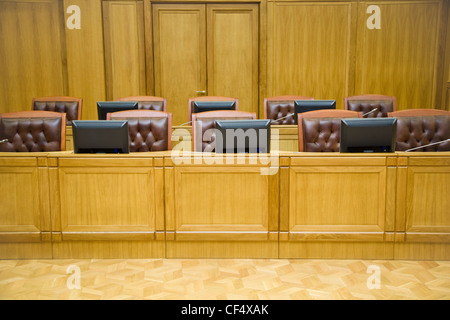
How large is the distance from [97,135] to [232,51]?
12.2 ft

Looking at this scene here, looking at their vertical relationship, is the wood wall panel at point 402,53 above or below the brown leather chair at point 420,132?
above

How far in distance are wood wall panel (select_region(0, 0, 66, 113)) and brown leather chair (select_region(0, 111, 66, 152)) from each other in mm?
2855

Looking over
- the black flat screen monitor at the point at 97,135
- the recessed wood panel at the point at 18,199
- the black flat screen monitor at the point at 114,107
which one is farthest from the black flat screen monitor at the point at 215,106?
the recessed wood panel at the point at 18,199

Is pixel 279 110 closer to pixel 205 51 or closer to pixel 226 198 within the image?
pixel 205 51

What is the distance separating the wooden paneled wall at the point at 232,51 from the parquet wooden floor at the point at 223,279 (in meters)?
3.77

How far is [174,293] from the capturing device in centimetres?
238

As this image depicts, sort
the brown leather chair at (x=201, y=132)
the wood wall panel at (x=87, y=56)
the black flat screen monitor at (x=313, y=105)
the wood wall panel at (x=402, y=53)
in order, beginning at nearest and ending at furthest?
the brown leather chair at (x=201, y=132) → the black flat screen monitor at (x=313, y=105) → the wood wall panel at (x=87, y=56) → the wood wall panel at (x=402, y=53)

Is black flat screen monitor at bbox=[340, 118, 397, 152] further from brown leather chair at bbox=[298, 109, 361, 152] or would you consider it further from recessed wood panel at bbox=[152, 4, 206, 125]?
recessed wood panel at bbox=[152, 4, 206, 125]

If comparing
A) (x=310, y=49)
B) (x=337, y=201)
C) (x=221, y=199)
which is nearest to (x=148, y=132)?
(x=221, y=199)

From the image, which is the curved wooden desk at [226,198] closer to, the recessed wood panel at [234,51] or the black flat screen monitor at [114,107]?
the black flat screen monitor at [114,107]

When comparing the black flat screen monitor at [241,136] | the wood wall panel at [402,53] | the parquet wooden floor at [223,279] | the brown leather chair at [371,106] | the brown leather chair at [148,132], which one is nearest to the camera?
the parquet wooden floor at [223,279]

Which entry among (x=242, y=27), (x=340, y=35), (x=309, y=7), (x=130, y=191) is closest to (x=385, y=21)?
(x=340, y=35)

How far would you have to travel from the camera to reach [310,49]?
20.2ft

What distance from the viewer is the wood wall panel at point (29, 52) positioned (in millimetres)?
5969
